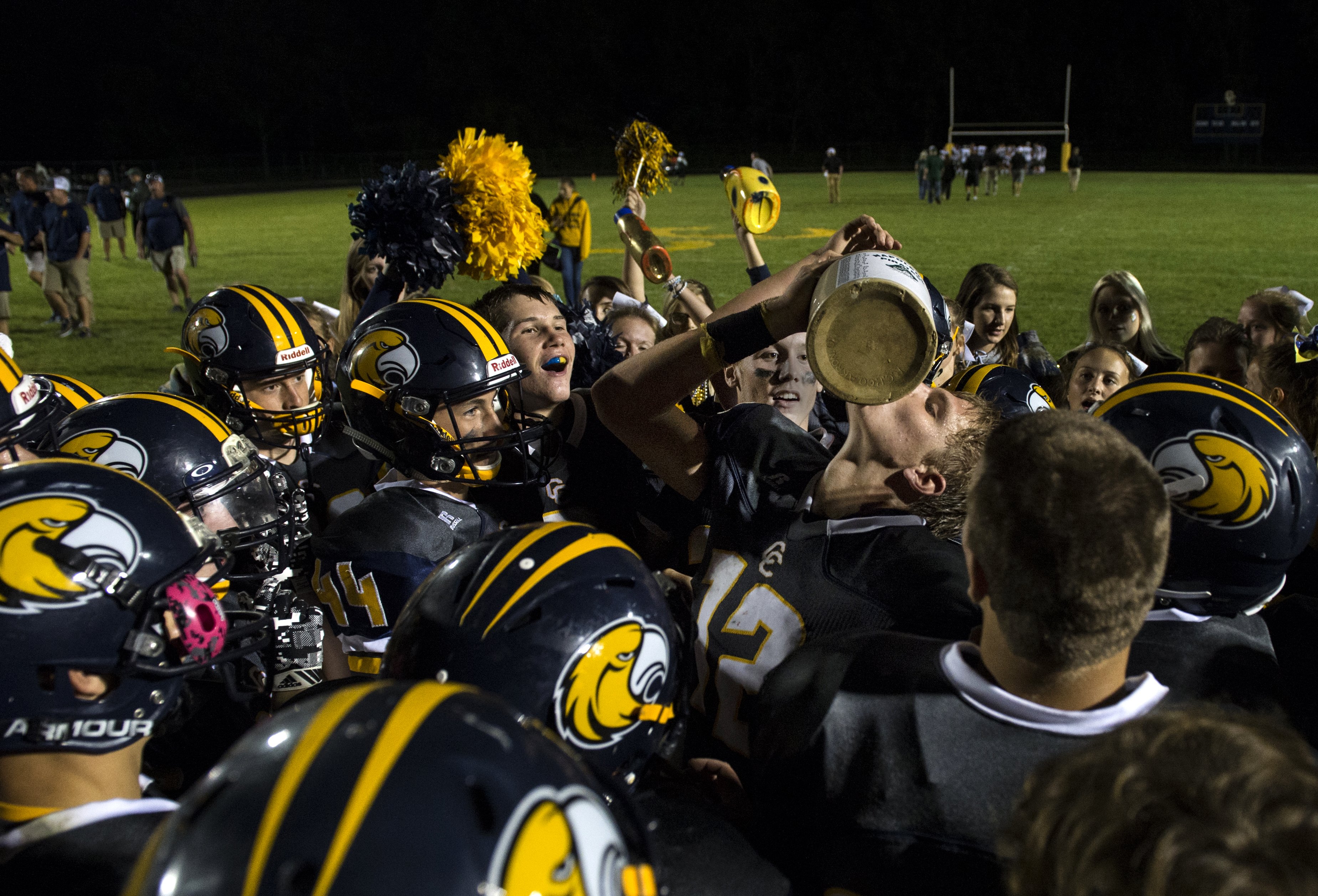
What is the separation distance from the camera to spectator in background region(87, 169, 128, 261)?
23.1 m

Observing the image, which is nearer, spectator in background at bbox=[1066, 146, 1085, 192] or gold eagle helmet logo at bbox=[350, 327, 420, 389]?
gold eagle helmet logo at bbox=[350, 327, 420, 389]

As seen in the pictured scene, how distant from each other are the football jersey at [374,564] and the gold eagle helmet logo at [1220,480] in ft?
6.70

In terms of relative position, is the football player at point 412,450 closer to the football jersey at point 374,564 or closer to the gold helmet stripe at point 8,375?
the football jersey at point 374,564

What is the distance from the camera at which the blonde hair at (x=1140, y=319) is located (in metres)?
6.85

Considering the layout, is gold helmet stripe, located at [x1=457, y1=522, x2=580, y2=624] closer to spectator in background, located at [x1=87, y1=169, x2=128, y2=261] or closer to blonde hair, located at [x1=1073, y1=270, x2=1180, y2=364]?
blonde hair, located at [x1=1073, y1=270, x2=1180, y2=364]

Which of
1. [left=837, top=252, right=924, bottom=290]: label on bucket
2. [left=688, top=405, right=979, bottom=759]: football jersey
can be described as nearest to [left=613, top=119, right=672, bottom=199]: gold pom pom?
[left=688, top=405, right=979, bottom=759]: football jersey

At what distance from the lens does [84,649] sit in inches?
72.5

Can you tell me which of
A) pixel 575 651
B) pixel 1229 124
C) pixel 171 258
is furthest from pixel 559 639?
pixel 1229 124

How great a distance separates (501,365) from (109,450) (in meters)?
1.25

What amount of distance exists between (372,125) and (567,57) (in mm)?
16760

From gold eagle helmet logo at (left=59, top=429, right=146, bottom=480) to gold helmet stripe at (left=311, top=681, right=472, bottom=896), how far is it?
6.58ft

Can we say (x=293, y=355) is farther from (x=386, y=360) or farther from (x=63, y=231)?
(x=63, y=231)

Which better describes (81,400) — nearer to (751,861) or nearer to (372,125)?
(751,861)

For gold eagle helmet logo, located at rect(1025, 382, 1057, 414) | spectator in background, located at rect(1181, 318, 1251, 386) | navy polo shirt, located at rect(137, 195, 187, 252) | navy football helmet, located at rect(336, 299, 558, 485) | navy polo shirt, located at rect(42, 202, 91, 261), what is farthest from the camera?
navy polo shirt, located at rect(137, 195, 187, 252)
